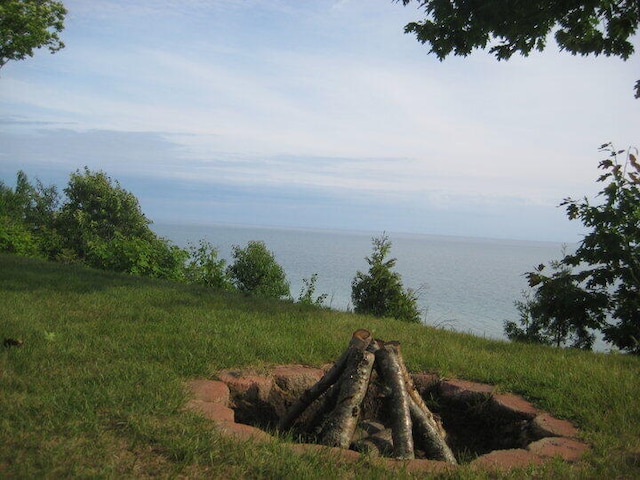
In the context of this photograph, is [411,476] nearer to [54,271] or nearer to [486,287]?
[54,271]

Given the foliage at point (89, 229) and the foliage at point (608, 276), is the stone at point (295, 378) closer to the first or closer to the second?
the foliage at point (608, 276)

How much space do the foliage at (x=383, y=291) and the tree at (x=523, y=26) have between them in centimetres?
609

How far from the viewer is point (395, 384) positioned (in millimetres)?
4289

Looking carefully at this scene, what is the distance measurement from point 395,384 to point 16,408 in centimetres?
288

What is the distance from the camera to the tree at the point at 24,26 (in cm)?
1845

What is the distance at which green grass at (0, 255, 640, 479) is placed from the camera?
10.2 feet

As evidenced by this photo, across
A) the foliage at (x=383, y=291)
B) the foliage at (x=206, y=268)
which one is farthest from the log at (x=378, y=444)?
the foliage at (x=206, y=268)

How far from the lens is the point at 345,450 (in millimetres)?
3484

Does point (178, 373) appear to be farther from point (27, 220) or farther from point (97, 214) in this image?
point (27, 220)

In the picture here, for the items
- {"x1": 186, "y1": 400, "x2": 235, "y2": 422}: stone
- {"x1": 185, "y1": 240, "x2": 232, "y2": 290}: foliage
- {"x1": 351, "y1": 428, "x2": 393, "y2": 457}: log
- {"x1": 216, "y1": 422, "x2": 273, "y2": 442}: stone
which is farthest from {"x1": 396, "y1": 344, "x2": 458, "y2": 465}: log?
{"x1": 185, "y1": 240, "x2": 232, "y2": 290}: foliage

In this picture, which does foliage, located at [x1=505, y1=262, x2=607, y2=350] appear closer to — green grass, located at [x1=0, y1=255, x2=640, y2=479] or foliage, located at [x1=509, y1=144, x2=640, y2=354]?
foliage, located at [x1=509, y1=144, x2=640, y2=354]

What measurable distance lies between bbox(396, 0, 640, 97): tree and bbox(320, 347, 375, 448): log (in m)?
4.78

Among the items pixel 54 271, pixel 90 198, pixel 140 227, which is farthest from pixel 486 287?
pixel 54 271

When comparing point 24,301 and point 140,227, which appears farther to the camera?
point 140,227
